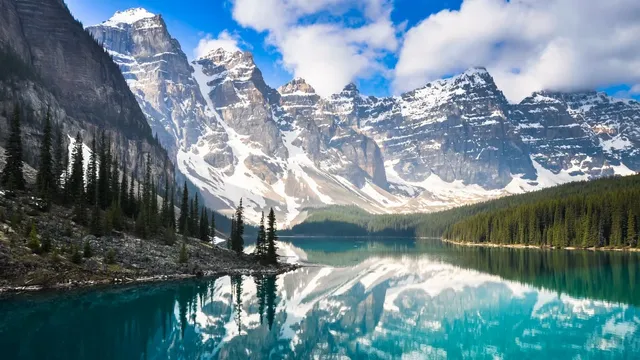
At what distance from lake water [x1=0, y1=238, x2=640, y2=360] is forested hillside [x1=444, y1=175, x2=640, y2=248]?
49.9m

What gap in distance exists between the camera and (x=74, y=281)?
5228 cm

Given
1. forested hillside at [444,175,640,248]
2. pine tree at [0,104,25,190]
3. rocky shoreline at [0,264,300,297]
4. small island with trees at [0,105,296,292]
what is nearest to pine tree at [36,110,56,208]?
small island with trees at [0,105,296,292]

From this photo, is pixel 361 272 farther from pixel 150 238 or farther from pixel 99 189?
pixel 99 189

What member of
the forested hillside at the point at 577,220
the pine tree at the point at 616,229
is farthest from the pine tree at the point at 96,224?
the pine tree at the point at 616,229

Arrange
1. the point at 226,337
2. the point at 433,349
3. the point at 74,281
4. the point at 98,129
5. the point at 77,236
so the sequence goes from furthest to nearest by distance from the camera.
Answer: the point at 98,129
the point at 77,236
the point at 74,281
the point at 226,337
the point at 433,349

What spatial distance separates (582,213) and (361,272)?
230 feet

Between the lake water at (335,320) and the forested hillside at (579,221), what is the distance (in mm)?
49860

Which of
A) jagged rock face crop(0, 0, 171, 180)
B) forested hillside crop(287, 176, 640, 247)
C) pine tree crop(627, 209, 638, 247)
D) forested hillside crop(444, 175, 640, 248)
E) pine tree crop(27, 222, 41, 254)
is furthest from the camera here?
jagged rock face crop(0, 0, 171, 180)

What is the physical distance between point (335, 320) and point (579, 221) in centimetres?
10267

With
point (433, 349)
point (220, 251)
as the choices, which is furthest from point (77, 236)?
point (433, 349)

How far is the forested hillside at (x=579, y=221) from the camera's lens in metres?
114

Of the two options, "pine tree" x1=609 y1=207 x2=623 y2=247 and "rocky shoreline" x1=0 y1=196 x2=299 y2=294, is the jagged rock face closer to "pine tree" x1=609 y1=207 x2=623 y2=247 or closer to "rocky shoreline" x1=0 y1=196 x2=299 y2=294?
"rocky shoreline" x1=0 y1=196 x2=299 y2=294

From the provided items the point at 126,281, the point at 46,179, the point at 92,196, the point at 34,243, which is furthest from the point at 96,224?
the point at 92,196

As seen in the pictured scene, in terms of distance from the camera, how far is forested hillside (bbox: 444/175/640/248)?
114 metres
